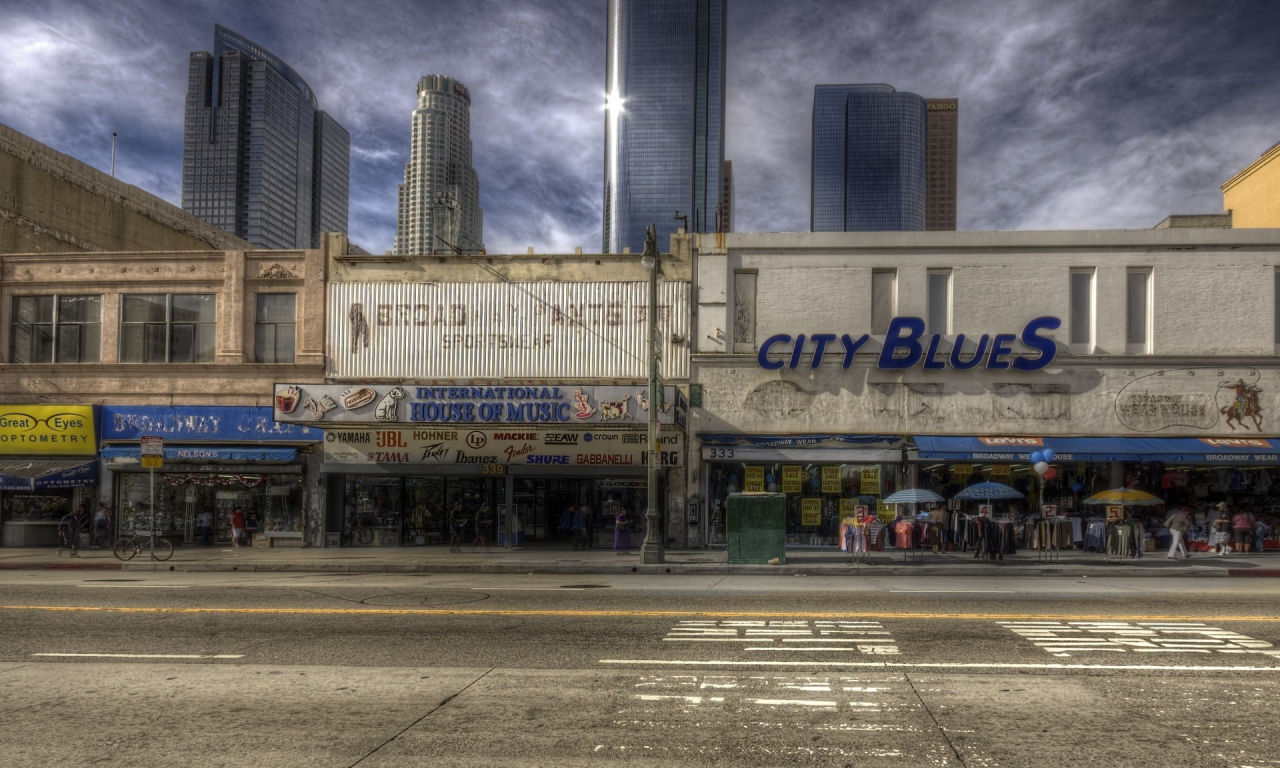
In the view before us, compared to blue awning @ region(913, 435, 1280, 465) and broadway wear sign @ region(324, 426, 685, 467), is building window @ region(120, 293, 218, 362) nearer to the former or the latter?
broadway wear sign @ region(324, 426, 685, 467)

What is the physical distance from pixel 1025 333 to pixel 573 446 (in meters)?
13.7

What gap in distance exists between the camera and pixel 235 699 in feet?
28.5

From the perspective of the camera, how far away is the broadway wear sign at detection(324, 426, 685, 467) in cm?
2688

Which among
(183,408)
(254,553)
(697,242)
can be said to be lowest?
(254,553)

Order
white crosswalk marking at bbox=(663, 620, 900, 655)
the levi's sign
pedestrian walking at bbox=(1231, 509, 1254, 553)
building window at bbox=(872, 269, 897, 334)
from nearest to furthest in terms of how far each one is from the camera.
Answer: white crosswalk marking at bbox=(663, 620, 900, 655), pedestrian walking at bbox=(1231, 509, 1254, 553), the levi's sign, building window at bbox=(872, 269, 897, 334)

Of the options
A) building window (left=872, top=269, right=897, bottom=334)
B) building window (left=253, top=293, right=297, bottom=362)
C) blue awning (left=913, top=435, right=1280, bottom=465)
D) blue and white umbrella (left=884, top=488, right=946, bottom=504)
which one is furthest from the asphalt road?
building window (left=253, top=293, right=297, bottom=362)

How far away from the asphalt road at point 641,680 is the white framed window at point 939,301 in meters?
12.6

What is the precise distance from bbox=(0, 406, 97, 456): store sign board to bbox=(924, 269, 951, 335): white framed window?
86.0 feet

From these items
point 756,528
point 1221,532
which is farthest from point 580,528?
point 1221,532

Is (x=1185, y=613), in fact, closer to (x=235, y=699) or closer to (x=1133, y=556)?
(x=1133, y=556)

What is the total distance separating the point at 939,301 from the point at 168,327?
79.4 feet

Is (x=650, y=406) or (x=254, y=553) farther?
(x=254, y=553)

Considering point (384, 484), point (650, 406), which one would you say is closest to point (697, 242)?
point (650, 406)

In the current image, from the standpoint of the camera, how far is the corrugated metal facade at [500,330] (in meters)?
27.6
